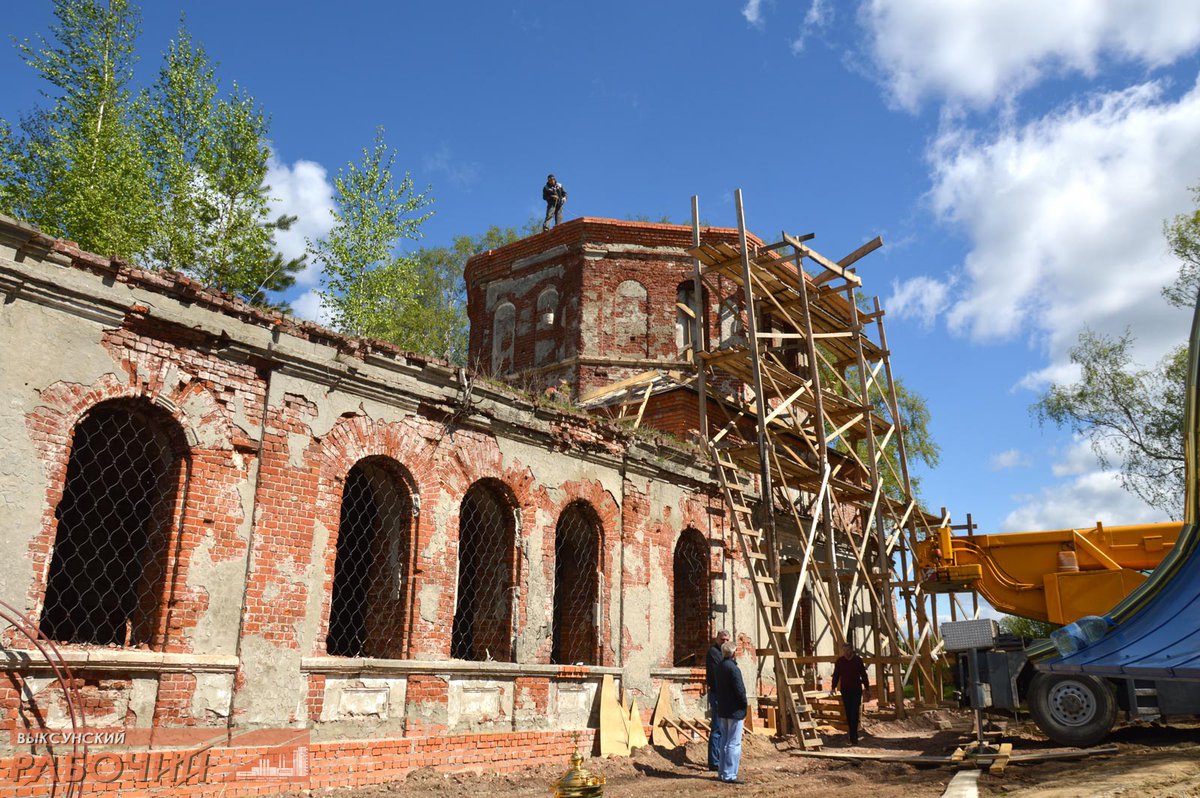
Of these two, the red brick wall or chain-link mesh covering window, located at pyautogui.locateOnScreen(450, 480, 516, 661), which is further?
the red brick wall

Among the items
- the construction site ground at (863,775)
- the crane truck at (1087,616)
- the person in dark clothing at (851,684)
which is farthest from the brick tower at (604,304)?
the construction site ground at (863,775)

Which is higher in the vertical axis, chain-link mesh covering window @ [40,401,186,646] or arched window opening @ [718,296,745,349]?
arched window opening @ [718,296,745,349]

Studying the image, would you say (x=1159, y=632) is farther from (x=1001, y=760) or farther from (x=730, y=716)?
(x=730, y=716)

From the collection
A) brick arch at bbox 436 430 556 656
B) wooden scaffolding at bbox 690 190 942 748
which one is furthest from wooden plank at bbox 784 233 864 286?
brick arch at bbox 436 430 556 656

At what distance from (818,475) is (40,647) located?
12914 mm

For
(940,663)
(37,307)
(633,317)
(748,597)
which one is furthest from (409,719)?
(633,317)

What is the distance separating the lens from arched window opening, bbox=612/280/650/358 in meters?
22.0

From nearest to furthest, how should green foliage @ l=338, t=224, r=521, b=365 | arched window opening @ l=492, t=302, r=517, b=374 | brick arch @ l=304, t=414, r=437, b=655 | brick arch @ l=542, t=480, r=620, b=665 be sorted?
brick arch @ l=304, t=414, r=437, b=655, brick arch @ l=542, t=480, r=620, b=665, arched window opening @ l=492, t=302, r=517, b=374, green foliage @ l=338, t=224, r=521, b=365

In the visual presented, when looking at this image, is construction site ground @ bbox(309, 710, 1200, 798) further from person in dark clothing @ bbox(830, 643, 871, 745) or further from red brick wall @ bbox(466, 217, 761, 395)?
red brick wall @ bbox(466, 217, 761, 395)

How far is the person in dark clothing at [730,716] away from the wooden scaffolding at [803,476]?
8.55 feet

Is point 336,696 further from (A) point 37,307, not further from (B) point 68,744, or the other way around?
(A) point 37,307

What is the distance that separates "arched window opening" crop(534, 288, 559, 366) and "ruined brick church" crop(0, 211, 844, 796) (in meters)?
8.77

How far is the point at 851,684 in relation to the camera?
13.4 meters

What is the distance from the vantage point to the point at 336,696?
28.9ft
